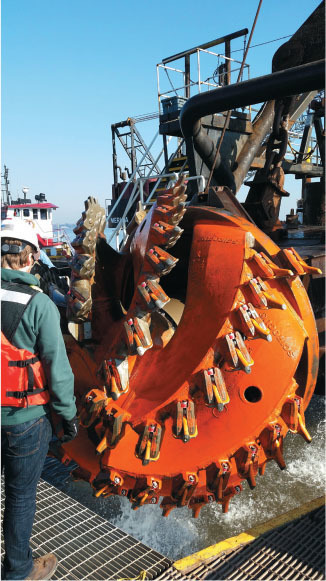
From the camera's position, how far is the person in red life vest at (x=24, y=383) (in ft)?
7.02

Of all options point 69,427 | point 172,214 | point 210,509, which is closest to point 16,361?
point 69,427

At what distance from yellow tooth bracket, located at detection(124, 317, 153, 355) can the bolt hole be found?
669 mm

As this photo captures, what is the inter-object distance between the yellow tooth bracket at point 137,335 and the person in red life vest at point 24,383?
33 cm

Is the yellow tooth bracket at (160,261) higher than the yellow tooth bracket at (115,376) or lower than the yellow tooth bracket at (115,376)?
higher

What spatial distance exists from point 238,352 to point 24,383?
1.04 meters

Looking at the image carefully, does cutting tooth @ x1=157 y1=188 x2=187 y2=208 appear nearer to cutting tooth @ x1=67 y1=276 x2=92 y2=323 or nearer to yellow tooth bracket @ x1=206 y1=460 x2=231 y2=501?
cutting tooth @ x1=67 y1=276 x2=92 y2=323

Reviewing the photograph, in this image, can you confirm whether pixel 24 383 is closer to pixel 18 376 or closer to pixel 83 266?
pixel 18 376

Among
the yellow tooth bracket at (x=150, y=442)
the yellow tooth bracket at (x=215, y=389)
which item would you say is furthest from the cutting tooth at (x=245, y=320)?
the yellow tooth bracket at (x=150, y=442)

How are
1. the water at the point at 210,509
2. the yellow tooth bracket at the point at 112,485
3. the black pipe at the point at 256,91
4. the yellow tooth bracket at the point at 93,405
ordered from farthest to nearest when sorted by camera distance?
the water at the point at 210,509 < the black pipe at the point at 256,91 < the yellow tooth bracket at the point at 112,485 < the yellow tooth bracket at the point at 93,405

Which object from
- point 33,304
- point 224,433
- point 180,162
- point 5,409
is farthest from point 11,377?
point 180,162

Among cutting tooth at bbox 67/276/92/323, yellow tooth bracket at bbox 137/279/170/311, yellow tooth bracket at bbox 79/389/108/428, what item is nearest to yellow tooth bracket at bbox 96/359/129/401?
yellow tooth bracket at bbox 79/389/108/428

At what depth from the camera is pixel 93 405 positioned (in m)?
2.45

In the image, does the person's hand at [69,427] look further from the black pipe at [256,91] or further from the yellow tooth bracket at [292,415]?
the black pipe at [256,91]

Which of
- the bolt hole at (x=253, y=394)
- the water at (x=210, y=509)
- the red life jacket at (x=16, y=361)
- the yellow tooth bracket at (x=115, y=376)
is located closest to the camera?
the red life jacket at (x=16, y=361)
